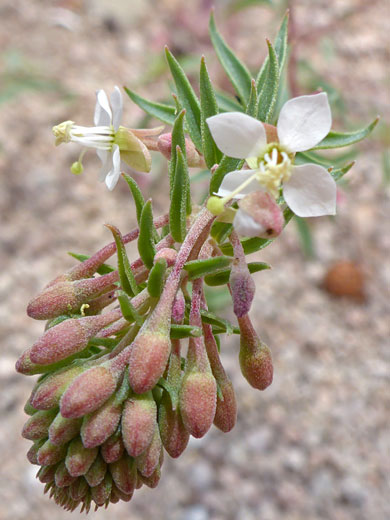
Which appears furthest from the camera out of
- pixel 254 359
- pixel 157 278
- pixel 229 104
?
pixel 229 104

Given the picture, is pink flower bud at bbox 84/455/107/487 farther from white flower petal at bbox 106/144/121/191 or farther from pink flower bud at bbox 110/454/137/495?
white flower petal at bbox 106/144/121/191

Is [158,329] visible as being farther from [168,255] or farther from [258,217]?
[258,217]

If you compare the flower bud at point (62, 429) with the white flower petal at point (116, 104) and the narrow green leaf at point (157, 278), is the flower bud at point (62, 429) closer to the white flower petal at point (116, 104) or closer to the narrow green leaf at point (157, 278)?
the narrow green leaf at point (157, 278)

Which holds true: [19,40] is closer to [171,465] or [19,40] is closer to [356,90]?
[356,90]

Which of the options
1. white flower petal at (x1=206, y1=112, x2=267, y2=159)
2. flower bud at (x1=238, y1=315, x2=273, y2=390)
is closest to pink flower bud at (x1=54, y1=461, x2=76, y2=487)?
flower bud at (x1=238, y1=315, x2=273, y2=390)

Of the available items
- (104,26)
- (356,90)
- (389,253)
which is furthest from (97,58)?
(389,253)

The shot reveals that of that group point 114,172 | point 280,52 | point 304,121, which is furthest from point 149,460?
point 280,52

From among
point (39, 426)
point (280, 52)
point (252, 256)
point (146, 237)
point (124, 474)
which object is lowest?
point (252, 256)
